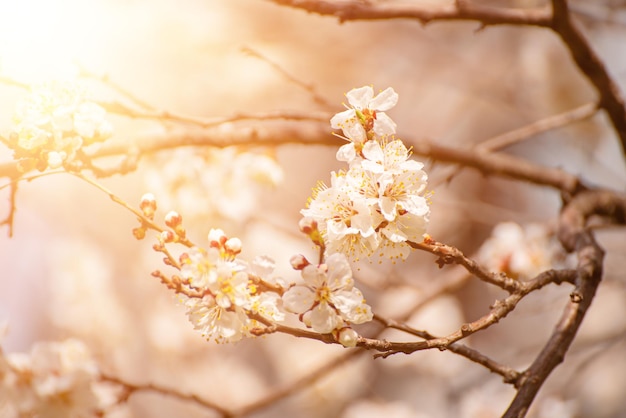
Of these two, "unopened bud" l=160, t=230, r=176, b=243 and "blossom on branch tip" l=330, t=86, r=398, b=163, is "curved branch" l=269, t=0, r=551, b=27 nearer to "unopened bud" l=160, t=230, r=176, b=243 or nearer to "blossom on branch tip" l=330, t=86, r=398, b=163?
"blossom on branch tip" l=330, t=86, r=398, b=163

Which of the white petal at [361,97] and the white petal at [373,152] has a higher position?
the white petal at [361,97]

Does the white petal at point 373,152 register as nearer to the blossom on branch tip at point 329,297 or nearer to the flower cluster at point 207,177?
the blossom on branch tip at point 329,297

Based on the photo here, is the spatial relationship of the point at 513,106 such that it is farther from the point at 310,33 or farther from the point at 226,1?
the point at 226,1

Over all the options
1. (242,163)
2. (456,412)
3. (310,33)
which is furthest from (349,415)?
(310,33)

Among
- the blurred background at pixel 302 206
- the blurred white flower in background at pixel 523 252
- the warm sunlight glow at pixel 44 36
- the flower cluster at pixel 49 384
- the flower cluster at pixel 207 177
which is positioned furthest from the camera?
the blurred background at pixel 302 206

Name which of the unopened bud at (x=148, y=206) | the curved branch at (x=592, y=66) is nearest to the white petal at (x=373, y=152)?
the unopened bud at (x=148, y=206)

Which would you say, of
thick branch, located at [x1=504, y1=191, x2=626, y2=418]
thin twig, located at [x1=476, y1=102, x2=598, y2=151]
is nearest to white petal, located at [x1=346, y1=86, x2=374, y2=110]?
thick branch, located at [x1=504, y1=191, x2=626, y2=418]

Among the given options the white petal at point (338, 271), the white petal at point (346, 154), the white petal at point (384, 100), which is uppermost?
the white petal at point (384, 100)
